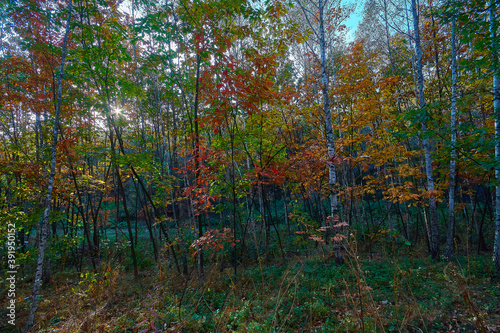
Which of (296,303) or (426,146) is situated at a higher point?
(426,146)

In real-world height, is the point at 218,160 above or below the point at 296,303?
above

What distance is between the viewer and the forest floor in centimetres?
308

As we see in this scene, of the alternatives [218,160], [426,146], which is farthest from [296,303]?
[426,146]

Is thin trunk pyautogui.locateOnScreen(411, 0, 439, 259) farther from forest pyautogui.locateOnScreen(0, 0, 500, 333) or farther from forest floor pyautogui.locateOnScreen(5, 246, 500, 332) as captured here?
forest floor pyautogui.locateOnScreen(5, 246, 500, 332)

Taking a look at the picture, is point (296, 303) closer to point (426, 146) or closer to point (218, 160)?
point (218, 160)

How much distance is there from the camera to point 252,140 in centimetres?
623

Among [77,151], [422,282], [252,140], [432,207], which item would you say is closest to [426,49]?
[432,207]

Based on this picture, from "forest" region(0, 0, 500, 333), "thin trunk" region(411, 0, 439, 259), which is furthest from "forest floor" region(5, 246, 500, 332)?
"thin trunk" region(411, 0, 439, 259)

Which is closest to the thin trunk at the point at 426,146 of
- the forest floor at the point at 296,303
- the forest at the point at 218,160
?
the forest at the point at 218,160

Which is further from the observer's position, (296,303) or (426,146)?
(426,146)

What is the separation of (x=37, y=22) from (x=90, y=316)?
6.41m

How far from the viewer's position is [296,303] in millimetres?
4324

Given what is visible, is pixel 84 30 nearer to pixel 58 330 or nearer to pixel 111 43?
pixel 111 43

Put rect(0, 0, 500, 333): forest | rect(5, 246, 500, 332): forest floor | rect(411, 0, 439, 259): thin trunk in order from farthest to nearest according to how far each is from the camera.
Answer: rect(411, 0, 439, 259): thin trunk < rect(0, 0, 500, 333): forest < rect(5, 246, 500, 332): forest floor
